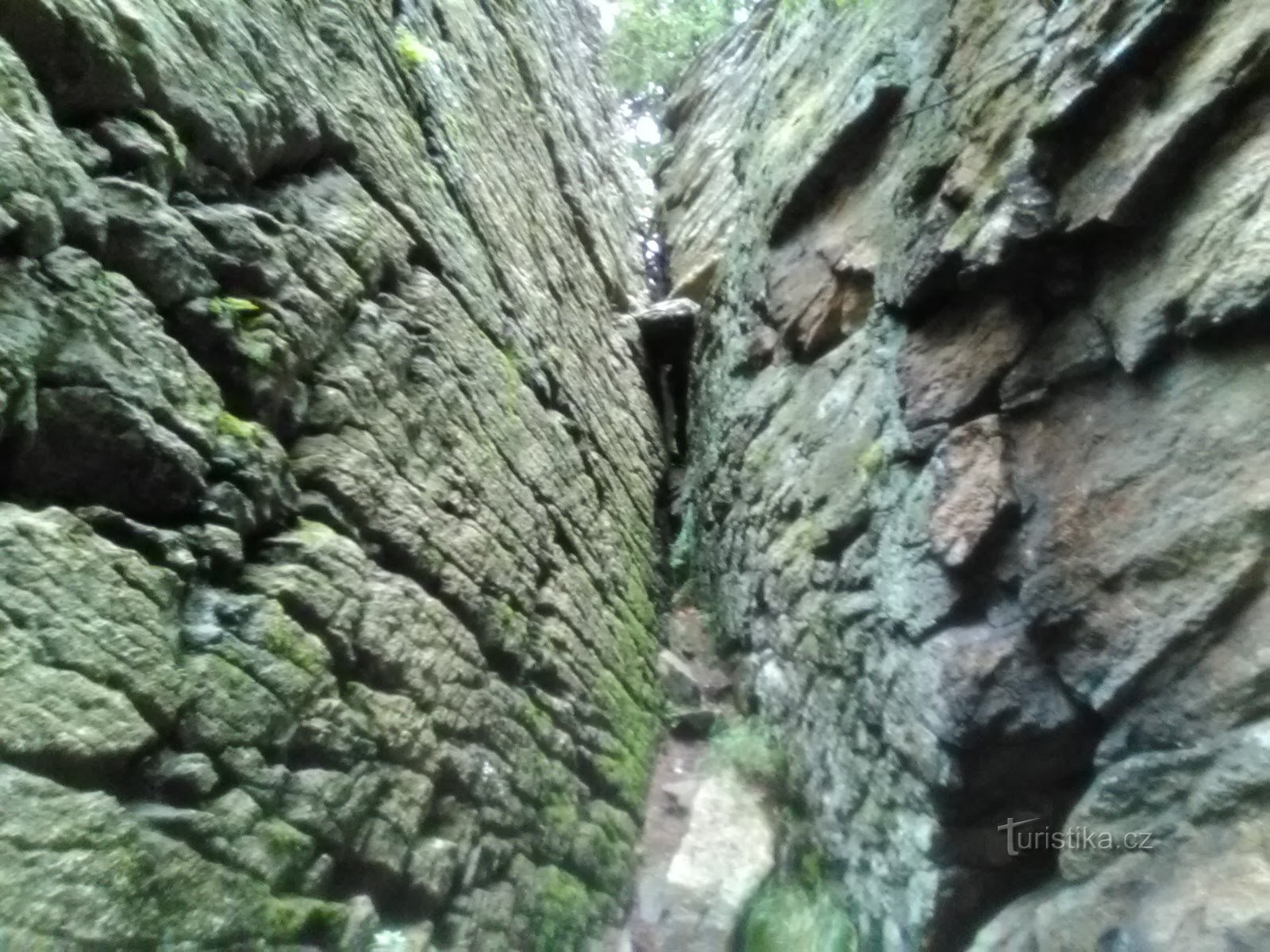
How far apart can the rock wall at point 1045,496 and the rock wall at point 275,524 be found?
149cm

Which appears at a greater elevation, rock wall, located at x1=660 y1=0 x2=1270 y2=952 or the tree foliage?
the tree foliage

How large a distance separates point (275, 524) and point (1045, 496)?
8.31 ft

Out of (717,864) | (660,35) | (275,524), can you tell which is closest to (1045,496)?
(717,864)

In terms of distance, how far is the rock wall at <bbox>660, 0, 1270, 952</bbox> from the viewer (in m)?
2.57

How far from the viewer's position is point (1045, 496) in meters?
3.21

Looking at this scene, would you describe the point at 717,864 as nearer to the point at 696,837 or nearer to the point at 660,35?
the point at 696,837

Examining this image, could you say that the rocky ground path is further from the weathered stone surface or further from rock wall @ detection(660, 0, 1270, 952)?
rock wall @ detection(660, 0, 1270, 952)

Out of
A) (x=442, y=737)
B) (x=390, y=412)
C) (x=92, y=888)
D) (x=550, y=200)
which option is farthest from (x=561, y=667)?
(x=550, y=200)

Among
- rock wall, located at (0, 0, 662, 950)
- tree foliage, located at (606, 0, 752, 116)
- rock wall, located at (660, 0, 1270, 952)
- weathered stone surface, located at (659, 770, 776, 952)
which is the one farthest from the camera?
tree foliage, located at (606, 0, 752, 116)

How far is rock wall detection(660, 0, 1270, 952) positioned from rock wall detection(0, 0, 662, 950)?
4.87 feet

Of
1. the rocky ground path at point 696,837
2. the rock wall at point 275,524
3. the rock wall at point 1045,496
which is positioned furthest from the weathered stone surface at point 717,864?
the rock wall at point 1045,496

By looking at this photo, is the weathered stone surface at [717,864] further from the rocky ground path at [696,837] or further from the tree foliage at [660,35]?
the tree foliage at [660,35]

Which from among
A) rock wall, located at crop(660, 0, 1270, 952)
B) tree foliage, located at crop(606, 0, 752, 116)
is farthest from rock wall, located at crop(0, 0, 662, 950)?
tree foliage, located at crop(606, 0, 752, 116)

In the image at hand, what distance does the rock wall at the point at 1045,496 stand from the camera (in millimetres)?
2568
